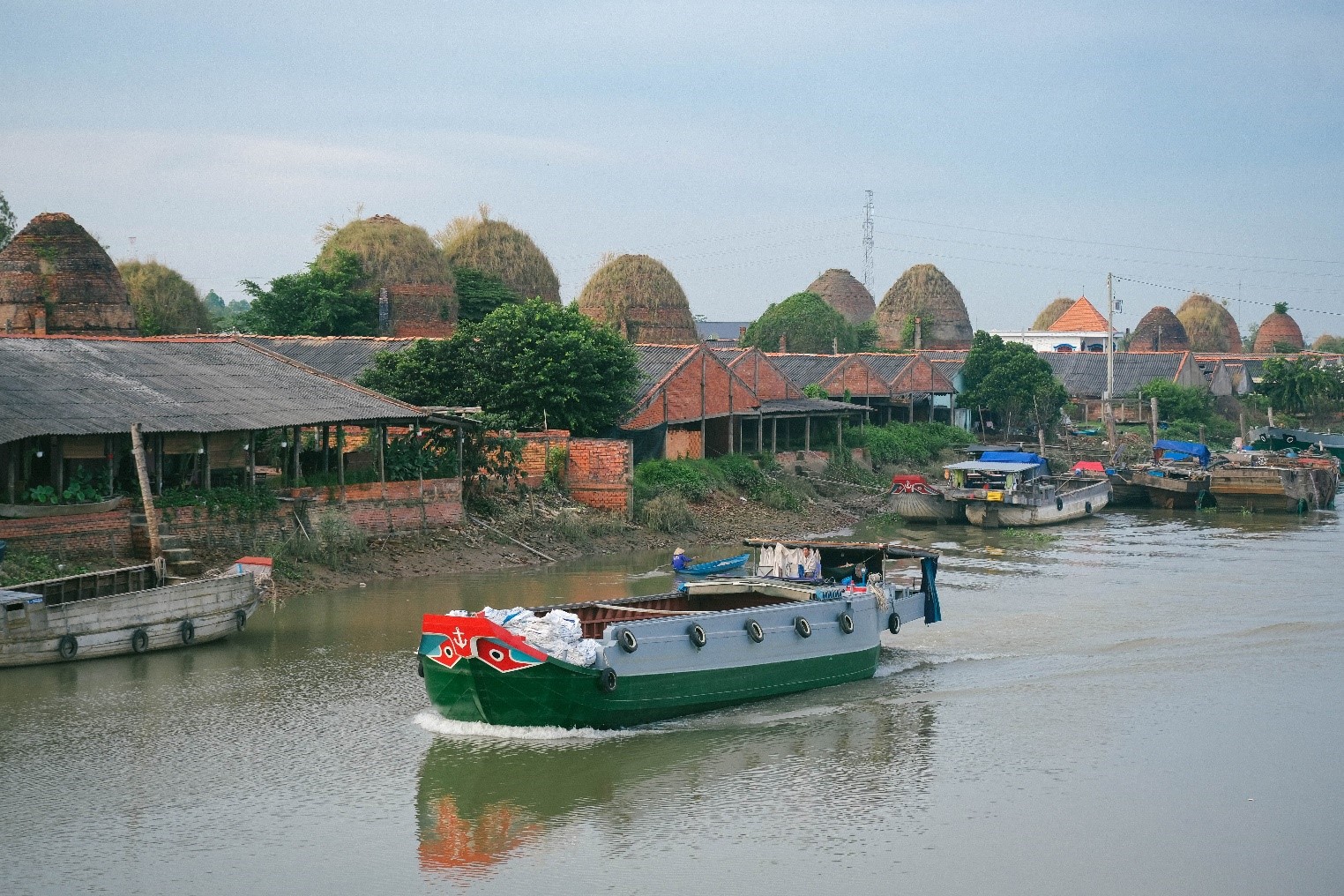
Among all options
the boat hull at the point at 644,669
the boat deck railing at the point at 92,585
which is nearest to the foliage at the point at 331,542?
the boat deck railing at the point at 92,585

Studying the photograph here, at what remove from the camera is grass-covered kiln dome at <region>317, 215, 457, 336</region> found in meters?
41.2

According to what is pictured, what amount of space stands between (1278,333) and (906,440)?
153 ft

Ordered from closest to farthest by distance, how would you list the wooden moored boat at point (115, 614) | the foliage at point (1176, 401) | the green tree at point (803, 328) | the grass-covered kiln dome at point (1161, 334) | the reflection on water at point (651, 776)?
the reflection on water at point (651, 776)
the wooden moored boat at point (115, 614)
the foliage at point (1176, 401)
the green tree at point (803, 328)
the grass-covered kiln dome at point (1161, 334)

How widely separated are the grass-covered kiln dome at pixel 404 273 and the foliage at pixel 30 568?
2143cm

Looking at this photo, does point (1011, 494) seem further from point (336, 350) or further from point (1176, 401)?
point (1176, 401)

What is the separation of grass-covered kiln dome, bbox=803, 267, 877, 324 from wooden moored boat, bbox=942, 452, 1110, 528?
35.5 m

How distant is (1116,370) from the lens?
59.9 m

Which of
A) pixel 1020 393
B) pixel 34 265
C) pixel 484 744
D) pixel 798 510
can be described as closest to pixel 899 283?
pixel 1020 393

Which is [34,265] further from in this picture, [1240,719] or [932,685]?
[1240,719]

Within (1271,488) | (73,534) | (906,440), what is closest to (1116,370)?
(906,440)

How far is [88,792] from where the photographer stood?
13.1 metres

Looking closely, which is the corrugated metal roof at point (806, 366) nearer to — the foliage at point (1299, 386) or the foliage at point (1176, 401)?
the foliage at point (1176, 401)

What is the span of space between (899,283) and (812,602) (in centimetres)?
5768

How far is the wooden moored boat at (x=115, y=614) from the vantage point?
16.5 metres
